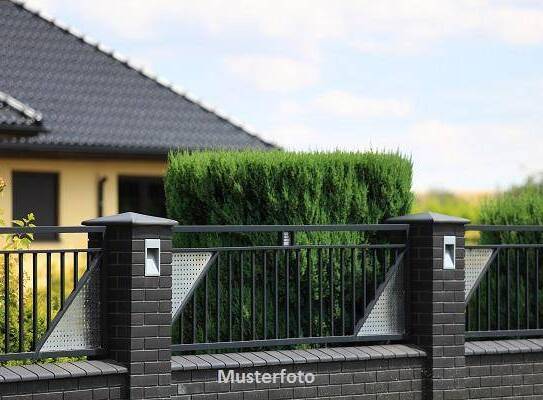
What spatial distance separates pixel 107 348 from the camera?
31.1 feet

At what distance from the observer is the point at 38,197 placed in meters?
22.8

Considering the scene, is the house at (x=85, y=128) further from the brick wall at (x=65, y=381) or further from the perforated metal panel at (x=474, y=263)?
the brick wall at (x=65, y=381)

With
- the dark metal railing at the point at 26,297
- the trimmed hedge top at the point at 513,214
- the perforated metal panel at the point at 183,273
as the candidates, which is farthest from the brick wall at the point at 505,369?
the dark metal railing at the point at 26,297

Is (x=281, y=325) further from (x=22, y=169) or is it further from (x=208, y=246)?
(x=22, y=169)

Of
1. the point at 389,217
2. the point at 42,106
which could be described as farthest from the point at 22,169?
the point at 389,217

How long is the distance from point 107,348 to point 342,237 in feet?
8.33

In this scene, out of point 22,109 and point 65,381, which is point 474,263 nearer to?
point 65,381

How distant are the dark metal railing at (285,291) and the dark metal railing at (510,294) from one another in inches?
51.5

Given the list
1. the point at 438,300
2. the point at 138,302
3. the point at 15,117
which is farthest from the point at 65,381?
the point at 15,117

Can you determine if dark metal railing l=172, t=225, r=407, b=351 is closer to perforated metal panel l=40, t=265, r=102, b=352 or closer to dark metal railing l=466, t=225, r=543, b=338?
perforated metal panel l=40, t=265, r=102, b=352

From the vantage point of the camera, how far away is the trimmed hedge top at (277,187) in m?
10.7

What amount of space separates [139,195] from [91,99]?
2.22m

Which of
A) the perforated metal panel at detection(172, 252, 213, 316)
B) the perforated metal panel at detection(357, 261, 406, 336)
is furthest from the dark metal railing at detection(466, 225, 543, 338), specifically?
the perforated metal panel at detection(172, 252, 213, 316)

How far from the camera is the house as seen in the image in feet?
74.1
